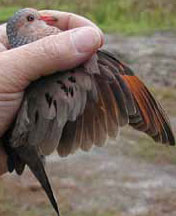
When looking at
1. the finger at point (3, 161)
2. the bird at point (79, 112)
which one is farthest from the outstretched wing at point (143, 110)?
the finger at point (3, 161)

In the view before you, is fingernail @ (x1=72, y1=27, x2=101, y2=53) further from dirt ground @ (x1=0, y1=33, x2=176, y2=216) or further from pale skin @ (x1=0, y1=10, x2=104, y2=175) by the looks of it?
dirt ground @ (x1=0, y1=33, x2=176, y2=216)

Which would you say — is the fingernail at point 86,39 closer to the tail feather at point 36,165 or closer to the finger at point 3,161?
the tail feather at point 36,165

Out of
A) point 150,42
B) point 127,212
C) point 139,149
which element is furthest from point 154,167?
point 150,42

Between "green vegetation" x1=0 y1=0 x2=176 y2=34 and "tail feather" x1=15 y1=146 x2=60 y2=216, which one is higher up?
"tail feather" x1=15 y1=146 x2=60 y2=216

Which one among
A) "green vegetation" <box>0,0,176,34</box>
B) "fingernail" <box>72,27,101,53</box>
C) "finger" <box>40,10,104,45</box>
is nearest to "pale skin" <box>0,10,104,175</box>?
"fingernail" <box>72,27,101,53</box>

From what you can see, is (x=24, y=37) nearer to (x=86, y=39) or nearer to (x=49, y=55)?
(x=49, y=55)

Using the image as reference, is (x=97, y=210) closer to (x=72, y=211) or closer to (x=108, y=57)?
(x=72, y=211)
